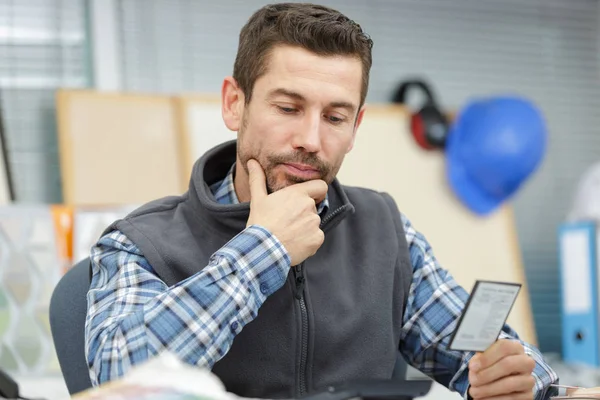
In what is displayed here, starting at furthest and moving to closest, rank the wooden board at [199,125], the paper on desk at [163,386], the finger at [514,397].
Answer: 1. the wooden board at [199,125]
2. the finger at [514,397]
3. the paper on desk at [163,386]

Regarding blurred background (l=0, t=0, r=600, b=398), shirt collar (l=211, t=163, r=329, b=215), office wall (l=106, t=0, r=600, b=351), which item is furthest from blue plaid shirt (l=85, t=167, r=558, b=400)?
office wall (l=106, t=0, r=600, b=351)

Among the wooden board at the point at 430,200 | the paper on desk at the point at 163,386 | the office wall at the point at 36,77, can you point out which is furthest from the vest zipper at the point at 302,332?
the office wall at the point at 36,77

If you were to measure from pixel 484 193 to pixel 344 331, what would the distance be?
222 centimetres

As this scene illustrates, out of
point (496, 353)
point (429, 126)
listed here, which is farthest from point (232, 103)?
point (429, 126)

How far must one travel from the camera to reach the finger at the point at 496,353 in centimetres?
117

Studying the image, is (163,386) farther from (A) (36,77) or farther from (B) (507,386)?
(A) (36,77)

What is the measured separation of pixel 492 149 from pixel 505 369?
6.99ft

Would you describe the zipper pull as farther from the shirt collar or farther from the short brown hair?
the short brown hair

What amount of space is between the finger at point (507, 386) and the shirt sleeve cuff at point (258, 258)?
0.34 metres

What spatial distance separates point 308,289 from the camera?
4.50ft

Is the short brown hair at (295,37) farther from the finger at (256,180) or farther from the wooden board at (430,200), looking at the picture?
the wooden board at (430,200)

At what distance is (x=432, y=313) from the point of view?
1445 millimetres

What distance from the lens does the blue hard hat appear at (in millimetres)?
3240

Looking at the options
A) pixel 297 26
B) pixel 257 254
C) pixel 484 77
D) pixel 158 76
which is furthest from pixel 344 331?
pixel 484 77
